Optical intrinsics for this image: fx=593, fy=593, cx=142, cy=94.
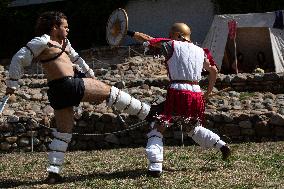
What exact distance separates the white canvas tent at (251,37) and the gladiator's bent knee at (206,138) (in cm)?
1121

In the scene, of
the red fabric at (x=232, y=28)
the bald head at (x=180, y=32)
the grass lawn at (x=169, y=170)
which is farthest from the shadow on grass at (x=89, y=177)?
the red fabric at (x=232, y=28)

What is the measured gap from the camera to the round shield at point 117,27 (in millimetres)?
6285

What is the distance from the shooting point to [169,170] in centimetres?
578

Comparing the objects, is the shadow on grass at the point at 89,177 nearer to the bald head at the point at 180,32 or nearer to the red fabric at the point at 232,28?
the bald head at the point at 180,32

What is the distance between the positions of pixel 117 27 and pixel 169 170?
5.63ft

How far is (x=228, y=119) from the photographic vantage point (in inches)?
346

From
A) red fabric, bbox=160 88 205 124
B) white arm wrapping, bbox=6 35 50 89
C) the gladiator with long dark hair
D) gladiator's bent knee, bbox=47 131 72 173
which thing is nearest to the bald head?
red fabric, bbox=160 88 205 124

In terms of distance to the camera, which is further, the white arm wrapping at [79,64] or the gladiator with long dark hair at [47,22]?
the white arm wrapping at [79,64]

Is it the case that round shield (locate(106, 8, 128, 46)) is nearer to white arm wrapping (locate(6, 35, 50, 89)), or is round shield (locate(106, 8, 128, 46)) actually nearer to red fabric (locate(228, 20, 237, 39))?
white arm wrapping (locate(6, 35, 50, 89))

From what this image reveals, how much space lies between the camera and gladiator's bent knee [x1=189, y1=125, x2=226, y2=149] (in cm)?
577

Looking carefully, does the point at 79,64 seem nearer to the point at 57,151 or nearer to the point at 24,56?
the point at 24,56

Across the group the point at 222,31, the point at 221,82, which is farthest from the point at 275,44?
the point at 221,82

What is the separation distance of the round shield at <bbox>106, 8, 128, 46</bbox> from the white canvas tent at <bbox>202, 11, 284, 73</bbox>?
10597 mm

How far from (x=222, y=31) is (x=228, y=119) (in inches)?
359
